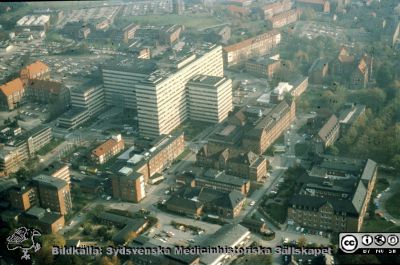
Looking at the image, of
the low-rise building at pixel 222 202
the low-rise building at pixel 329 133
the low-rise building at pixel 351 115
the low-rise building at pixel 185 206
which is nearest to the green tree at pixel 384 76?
the low-rise building at pixel 351 115

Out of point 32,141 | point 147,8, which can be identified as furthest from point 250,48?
point 32,141

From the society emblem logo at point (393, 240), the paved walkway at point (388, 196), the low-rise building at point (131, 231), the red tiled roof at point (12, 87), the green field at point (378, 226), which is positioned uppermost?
the society emblem logo at point (393, 240)

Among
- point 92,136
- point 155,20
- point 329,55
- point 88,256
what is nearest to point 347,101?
point 329,55

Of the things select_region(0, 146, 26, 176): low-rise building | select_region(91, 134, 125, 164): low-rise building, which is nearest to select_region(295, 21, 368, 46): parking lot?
select_region(91, 134, 125, 164): low-rise building

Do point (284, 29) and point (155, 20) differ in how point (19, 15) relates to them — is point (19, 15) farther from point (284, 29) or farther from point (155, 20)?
point (284, 29)

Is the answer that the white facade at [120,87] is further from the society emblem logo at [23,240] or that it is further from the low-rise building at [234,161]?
the society emblem logo at [23,240]
